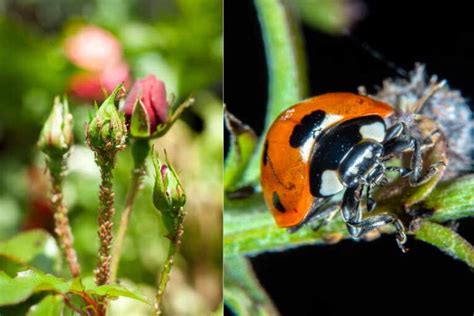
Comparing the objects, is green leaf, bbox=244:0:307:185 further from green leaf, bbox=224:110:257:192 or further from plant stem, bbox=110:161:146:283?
plant stem, bbox=110:161:146:283

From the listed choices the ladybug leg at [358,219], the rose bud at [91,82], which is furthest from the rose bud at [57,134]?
the rose bud at [91,82]

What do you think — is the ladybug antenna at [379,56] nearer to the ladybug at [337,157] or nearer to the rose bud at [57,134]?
the ladybug at [337,157]

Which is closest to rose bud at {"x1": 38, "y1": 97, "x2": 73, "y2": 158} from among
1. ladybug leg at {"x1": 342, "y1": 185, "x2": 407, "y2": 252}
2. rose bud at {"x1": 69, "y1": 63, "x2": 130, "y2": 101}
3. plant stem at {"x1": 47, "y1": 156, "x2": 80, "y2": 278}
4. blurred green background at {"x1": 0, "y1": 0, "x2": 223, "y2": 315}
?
plant stem at {"x1": 47, "y1": 156, "x2": 80, "y2": 278}

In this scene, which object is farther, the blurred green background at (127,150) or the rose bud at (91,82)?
the rose bud at (91,82)

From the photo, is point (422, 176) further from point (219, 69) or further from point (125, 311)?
point (219, 69)

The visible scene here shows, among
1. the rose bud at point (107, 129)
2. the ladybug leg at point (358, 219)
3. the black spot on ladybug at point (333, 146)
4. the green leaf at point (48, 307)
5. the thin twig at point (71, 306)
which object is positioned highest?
the black spot on ladybug at point (333, 146)

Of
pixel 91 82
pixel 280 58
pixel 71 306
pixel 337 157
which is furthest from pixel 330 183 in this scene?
pixel 91 82

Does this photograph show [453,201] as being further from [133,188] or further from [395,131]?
[133,188]

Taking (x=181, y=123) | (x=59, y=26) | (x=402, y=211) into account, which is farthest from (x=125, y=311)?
(x=59, y=26)
